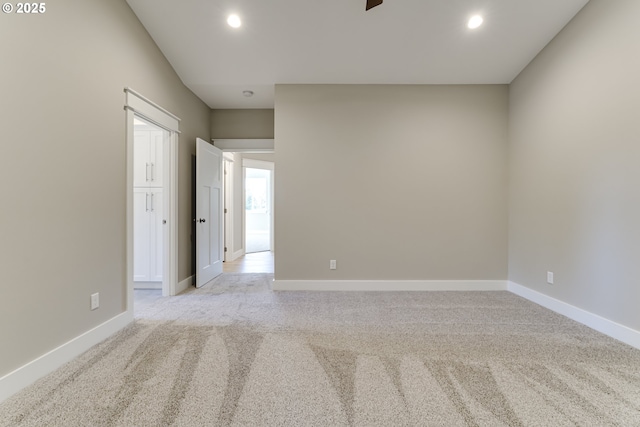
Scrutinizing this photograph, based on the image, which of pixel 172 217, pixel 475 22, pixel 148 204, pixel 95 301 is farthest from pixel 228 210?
pixel 475 22

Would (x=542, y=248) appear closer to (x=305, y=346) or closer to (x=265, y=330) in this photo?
(x=305, y=346)

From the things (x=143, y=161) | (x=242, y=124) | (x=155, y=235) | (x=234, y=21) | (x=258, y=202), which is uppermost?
(x=234, y=21)

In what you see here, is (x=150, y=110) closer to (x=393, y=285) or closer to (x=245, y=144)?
(x=245, y=144)

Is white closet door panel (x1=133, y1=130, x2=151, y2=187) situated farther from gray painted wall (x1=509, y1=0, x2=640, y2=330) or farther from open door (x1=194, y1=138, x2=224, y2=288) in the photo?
gray painted wall (x1=509, y1=0, x2=640, y2=330)

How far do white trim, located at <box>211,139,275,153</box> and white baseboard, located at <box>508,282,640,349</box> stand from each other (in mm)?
3886

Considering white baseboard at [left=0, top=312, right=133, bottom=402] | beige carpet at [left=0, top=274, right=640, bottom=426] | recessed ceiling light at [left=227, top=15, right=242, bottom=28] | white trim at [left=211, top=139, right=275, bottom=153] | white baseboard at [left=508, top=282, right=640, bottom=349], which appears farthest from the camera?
white trim at [left=211, top=139, right=275, bottom=153]

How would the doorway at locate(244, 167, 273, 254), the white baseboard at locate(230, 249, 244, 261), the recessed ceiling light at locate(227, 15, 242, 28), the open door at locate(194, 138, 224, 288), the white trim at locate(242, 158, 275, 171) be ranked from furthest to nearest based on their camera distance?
the doorway at locate(244, 167, 273, 254) < the white trim at locate(242, 158, 275, 171) < the white baseboard at locate(230, 249, 244, 261) < the open door at locate(194, 138, 224, 288) < the recessed ceiling light at locate(227, 15, 242, 28)

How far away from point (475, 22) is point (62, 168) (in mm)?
3730

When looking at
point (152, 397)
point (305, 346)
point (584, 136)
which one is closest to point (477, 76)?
point (584, 136)

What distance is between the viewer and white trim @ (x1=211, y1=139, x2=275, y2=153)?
437cm

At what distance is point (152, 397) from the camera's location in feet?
4.92

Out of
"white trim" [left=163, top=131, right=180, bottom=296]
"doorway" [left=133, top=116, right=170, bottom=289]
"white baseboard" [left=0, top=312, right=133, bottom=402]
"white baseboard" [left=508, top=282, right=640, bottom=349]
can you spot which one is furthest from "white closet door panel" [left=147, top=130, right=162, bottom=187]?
"white baseboard" [left=508, top=282, right=640, bottom=349]

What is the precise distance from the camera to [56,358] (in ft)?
5.98

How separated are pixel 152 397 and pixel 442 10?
3.73 metres
